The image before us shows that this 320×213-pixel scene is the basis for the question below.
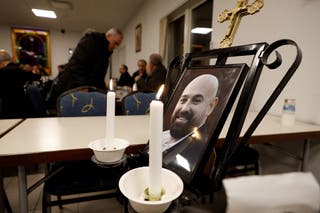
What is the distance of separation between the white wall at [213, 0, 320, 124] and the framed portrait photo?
1.02 m

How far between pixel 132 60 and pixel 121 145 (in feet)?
18.1

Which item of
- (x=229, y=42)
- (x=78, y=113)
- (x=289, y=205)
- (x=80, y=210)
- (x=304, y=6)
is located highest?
(x=304, y=6)

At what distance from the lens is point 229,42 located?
670mm

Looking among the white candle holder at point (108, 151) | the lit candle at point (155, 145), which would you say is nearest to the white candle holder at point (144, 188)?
the lit candle at point (155, 145)

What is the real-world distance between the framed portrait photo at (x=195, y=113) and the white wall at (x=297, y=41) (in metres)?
1.02

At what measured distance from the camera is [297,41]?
136 cm

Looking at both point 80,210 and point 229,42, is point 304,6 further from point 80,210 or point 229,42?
point 80,210

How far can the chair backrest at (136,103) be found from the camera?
1.66 m

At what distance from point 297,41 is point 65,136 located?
1.49 m

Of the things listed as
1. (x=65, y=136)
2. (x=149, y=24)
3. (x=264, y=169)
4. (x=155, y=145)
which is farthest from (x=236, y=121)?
(x=149, y=24)

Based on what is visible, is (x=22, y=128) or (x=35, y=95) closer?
(x=22, y=128)

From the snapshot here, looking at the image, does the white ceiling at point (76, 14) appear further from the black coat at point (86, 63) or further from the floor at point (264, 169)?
the floor at point (264, 169)

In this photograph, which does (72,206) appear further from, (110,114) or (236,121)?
(236,121)

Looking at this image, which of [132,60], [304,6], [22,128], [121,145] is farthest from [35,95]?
[132,60]
